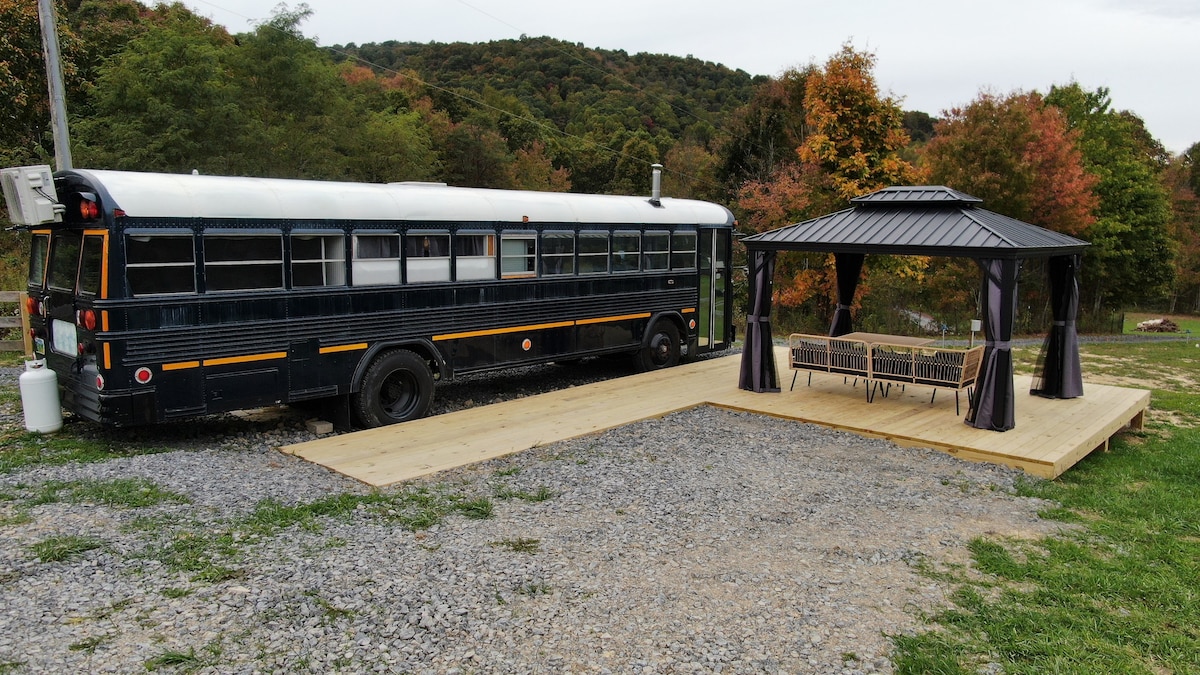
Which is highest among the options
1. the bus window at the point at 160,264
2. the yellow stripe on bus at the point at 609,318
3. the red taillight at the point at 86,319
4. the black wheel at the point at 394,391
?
the bus window at the point at 160,264

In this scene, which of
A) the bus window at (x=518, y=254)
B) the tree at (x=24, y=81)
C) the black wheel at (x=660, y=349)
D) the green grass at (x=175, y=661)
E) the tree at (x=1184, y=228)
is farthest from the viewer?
the tree at (x=1184, y=228)

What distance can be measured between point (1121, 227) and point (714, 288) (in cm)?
2131

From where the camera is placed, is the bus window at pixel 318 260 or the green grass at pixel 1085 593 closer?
the green grass at pixel 1085 593

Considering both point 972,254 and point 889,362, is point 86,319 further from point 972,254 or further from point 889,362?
point 972,254

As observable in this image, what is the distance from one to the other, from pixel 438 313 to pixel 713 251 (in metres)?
5.45

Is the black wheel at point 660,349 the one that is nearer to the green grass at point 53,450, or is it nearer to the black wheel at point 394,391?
the black wheel at point 394,391

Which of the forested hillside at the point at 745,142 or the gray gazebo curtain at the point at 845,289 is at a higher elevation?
the forested hillside at the point at 745,142

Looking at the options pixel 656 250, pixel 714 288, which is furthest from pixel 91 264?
pixel 714 288

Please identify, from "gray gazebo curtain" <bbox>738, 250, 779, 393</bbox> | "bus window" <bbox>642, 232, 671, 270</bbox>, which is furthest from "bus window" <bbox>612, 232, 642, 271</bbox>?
"gray gazebo curtain" <bbox>738, 250, 779, 393</bbox>

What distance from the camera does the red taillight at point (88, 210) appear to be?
7182mm

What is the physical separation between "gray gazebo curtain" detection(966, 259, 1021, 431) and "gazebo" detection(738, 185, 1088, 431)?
0.4 inches

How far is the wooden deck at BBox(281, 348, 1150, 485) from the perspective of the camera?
7.77 meters

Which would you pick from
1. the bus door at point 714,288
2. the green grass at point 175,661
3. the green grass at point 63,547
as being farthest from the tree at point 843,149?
the green grass at point 175,661

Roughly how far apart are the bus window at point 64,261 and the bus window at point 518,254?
4529mm
